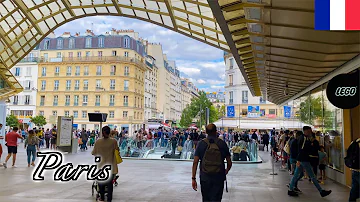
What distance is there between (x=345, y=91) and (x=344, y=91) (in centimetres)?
2

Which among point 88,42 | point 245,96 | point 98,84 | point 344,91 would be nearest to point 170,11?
point 344,91

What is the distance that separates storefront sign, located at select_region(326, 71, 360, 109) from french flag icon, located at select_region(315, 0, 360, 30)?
236cm

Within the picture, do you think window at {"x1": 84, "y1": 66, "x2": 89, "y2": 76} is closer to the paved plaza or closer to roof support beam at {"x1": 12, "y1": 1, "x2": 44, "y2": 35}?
roof support beam at {"x1": 12, "y1": 1, "x2": 44, "y2": 35}

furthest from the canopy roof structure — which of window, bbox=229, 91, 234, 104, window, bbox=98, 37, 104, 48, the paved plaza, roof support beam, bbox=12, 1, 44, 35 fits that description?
window, bbox=98, 37, 104, 48

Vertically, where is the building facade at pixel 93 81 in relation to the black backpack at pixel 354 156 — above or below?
above

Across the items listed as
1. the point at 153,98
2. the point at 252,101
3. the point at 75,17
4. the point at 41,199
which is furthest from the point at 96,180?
the point at 153,98

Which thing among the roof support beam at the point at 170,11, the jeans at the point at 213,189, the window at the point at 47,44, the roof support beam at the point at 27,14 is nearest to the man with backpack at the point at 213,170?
the jeans at the point at 213,189

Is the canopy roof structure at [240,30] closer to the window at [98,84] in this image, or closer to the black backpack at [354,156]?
the black backpack at [354,156]

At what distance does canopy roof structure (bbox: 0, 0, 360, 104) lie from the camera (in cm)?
681

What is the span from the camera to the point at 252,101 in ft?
194

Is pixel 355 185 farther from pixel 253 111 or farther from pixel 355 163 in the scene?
pixel 253 111

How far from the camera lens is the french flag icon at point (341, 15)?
11.8 ft

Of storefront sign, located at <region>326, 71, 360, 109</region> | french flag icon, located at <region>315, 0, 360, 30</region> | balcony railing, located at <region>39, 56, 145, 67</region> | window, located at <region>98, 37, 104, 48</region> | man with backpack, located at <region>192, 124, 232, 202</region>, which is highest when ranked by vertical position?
window, located at <region>98, 37, 104, 48</region>

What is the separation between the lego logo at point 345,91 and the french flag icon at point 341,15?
2451 millimetres
